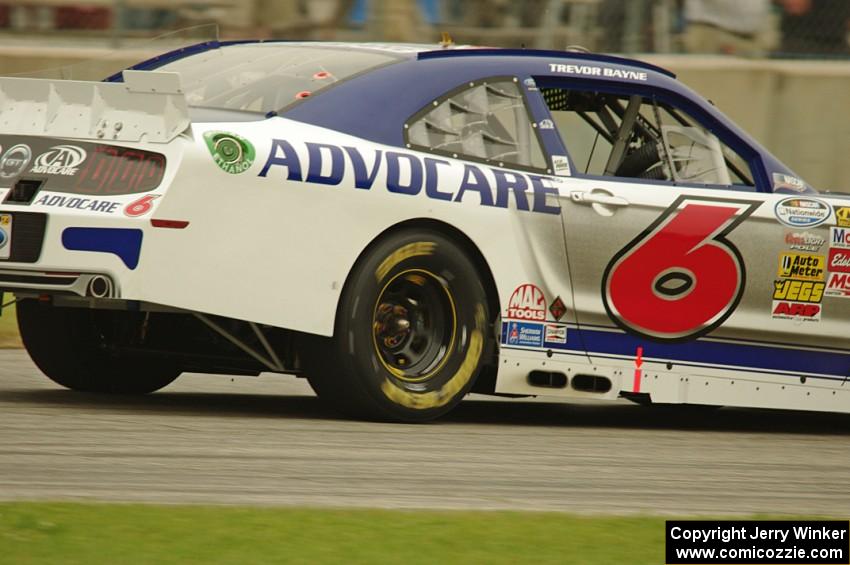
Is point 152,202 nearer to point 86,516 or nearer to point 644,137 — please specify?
point 86,516

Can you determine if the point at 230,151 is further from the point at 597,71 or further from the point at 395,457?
the point at 597,71

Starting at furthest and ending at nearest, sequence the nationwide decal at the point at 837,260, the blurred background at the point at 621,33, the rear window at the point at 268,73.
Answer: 1. the blurred background at the point at 621,33
2. the nationwide decal at the point at 837,260
3. the rear window at the point at 268,73

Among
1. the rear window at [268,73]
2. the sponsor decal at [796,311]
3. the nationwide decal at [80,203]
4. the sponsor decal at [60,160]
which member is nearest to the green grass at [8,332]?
the rear window at [268,73]

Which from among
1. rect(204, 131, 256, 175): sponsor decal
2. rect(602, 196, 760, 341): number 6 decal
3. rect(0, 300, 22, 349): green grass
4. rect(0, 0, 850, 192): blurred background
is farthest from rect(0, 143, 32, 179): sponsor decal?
rect(0, 0, 850, 192): blurred background

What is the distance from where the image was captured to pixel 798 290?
26.2ft

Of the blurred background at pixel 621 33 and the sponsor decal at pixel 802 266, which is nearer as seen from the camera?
the sponsor decal at pixel 802 266

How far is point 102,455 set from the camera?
600 centimetres

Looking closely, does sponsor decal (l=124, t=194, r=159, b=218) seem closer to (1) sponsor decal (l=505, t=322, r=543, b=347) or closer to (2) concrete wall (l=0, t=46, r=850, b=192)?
(1) sponsor decal (l=505, t=322, r=543, b=347)

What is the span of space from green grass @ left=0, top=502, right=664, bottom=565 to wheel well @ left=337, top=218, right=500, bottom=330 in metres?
1.96

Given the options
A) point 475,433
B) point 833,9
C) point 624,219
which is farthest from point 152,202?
point 833,9

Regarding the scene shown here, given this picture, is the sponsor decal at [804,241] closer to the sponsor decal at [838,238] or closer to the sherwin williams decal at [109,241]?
the sponsor decal at [838,238]

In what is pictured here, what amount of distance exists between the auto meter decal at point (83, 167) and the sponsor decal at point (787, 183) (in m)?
3.14

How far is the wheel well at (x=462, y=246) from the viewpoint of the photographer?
7.02 meters

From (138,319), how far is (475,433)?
1636 mm
